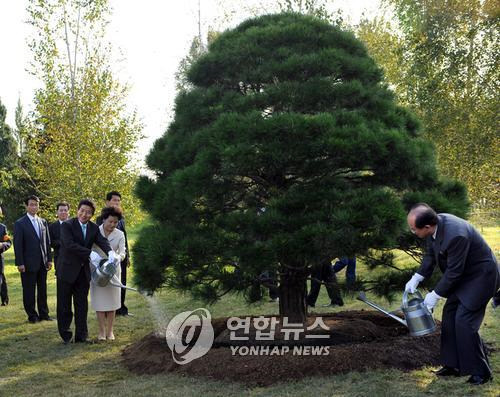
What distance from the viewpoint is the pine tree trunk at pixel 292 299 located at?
266 inches

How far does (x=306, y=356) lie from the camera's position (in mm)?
5988

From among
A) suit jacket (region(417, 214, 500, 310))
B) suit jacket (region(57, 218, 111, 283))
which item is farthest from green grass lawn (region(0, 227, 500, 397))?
suit jacket (region(57, 218, 111, 283))

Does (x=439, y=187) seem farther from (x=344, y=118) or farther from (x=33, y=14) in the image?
(x=33, y=14)

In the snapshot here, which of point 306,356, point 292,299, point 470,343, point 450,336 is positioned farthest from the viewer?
point 292,299

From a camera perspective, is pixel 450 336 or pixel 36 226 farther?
pixel 36 226

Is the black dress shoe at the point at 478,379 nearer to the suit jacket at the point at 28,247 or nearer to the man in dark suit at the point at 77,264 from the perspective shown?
the man in dark suit at the point at 77,264

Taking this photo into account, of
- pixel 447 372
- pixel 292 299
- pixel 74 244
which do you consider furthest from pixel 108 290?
pixel 447 372

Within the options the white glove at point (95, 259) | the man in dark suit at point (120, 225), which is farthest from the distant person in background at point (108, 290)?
the man in dark suit at point (120, 225)

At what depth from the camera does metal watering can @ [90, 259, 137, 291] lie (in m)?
7.58

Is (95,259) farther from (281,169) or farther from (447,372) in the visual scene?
(447,372)

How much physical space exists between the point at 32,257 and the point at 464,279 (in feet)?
22.6

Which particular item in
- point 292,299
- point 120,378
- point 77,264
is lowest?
point 120,378

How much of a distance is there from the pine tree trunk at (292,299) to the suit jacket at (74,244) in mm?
2509

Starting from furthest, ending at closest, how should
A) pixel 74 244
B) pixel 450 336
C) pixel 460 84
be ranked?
pixel 460 84, pixel 74 244, pixel 450 336
